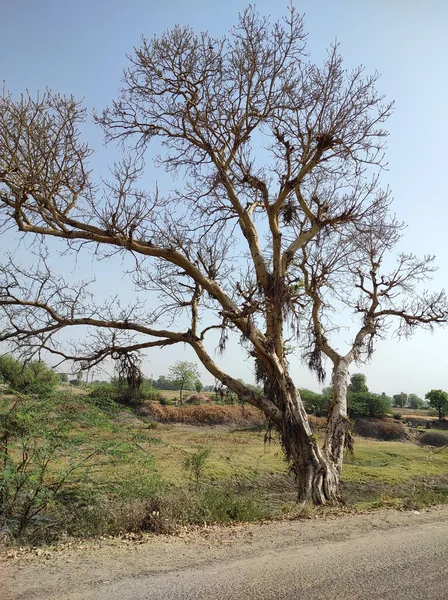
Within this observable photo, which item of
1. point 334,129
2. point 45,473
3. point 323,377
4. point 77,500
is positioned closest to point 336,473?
point 323,377

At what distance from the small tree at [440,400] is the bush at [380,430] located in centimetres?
1449

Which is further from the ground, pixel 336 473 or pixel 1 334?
pixel 1 334

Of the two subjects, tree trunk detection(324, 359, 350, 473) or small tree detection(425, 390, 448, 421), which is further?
small tree detection(425, 390, 448, 421)

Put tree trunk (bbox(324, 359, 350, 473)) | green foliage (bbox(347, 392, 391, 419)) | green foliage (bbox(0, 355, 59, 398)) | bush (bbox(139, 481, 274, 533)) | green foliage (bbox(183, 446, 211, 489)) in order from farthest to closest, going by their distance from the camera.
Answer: green foliage (bbox(347, 392, 391, 419))
green foliage (bbox(183, 446, 211, 489))
tree trunk (bbox(324, 359, 350, 473))
green foliage (bbox(0, 355, 59, 398))
bush (bbox(139, 481, 274, 533))

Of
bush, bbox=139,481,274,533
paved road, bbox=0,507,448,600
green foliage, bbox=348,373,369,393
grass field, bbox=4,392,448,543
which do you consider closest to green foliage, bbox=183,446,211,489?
grass field, bbox=4,392,448,543

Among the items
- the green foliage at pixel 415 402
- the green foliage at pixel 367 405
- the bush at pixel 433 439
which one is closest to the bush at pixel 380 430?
the bush at pixel 433 439

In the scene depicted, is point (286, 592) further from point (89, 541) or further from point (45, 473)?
point (45, 473)

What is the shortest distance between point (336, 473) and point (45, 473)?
21.2 feet

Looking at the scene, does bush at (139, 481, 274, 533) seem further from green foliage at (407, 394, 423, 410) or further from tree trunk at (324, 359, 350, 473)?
green foliage at (407, 394, 423, 410)

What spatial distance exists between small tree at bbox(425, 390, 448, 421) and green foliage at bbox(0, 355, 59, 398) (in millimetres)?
47061

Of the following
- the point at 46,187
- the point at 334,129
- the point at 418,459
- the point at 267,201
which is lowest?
the point at 418,459

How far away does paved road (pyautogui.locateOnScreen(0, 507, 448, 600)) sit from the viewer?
168 inches

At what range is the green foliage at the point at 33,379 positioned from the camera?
9555 millimetres

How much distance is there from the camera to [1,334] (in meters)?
10.9
